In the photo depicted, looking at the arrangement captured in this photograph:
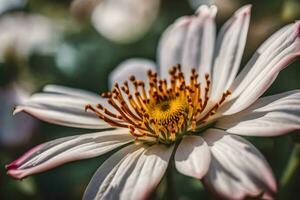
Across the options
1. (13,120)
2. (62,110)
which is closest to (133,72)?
(62,110)

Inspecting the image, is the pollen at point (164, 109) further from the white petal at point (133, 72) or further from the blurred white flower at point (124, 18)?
the blurred white flower at point (124, 18)

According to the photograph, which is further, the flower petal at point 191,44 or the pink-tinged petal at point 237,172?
the flower petal at point 191,44

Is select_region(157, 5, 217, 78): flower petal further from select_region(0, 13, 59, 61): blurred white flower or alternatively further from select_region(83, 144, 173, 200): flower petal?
select_region(0, 13, 59, 61): blurred white flower

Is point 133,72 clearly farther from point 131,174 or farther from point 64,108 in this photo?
point 131,174

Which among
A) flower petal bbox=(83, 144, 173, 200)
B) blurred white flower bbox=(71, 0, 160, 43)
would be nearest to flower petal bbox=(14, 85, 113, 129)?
flower petal bbox=(83, 144, 173, 200)

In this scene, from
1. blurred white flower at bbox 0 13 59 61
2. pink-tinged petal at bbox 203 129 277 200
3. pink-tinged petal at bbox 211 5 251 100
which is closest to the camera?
pink-tinged petal at bbox 203 129 277 200

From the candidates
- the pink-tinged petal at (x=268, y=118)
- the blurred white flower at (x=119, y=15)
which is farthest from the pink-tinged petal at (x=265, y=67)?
the blurred white flower at (x=119, y=15)

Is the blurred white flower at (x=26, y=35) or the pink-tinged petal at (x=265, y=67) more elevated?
the blurred white flower at (x=26, y=35)
